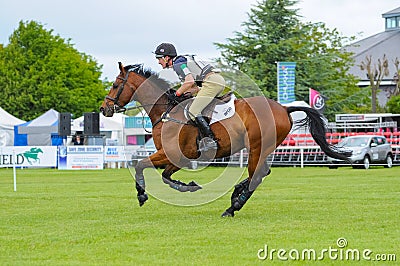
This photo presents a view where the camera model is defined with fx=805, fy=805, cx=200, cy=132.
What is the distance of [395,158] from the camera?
3975 cm

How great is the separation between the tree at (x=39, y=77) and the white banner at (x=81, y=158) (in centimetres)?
3081

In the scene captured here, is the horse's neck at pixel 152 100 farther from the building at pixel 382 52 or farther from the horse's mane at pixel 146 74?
the building at pixel 382 52

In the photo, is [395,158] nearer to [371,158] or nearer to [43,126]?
[371,158]

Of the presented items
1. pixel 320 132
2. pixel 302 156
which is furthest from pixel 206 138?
pixel 302 156

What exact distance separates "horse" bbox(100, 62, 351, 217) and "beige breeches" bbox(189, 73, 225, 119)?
22 cm

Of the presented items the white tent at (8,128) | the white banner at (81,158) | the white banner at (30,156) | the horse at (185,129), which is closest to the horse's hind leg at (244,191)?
the horse at (185,129)

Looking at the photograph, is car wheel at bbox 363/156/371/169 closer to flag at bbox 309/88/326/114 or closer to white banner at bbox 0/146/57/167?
flag at bbox 309/88/326/114

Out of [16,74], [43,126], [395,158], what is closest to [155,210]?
[395,158]

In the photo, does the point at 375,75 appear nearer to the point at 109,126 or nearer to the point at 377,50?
the point at 377,50

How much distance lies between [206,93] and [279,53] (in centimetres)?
4765

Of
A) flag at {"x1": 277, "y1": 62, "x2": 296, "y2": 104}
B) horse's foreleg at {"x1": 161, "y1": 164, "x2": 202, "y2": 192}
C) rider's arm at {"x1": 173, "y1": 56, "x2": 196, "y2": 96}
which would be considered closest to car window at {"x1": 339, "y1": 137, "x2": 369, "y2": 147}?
flag at {"x1": 277, "y1": 62, "x2": 296, "y2": 104}

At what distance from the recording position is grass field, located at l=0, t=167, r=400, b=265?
9641 mm

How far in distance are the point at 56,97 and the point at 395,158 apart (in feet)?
123

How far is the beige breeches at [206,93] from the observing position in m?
14.0
